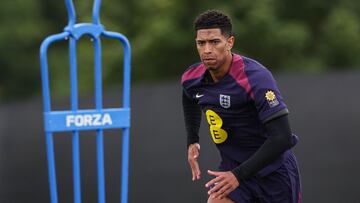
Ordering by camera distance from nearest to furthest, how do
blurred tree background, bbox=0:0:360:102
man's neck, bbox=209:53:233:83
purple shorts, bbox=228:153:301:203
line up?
man's neck, bbox=209:53:233:83, purple shorts, bbox=228:153:301:203, blurred tree background, bbox=0:0:360:102

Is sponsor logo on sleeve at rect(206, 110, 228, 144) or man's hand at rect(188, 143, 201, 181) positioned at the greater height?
sponsor logo on sleeve at rect(206, 110, 228, 144)

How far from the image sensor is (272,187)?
4.96 metres

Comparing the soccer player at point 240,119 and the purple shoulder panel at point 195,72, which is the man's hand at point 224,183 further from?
the purple shoulder panel at point 195,72

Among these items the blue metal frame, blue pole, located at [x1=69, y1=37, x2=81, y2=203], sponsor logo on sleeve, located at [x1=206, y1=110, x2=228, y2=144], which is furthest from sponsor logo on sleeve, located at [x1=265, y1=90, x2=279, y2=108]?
blue pole, located at [x1=69, y1=37, x2=81, y2=203]

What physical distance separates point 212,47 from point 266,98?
16.8 inches

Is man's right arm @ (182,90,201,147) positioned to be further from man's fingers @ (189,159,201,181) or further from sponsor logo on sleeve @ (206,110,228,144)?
sponsor logo on sleeve @ (206,110,228,144)

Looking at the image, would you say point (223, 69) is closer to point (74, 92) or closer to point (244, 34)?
point (74, 92)

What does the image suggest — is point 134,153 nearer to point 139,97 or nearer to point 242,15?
point 139,97

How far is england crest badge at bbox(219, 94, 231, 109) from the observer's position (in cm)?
474

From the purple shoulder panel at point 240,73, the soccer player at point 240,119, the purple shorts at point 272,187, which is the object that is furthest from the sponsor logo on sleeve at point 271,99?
the purple shorts at point 272,187

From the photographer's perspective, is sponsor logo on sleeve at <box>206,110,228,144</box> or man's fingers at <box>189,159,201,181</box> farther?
man's fingers at <box>189,159,201,181</box>

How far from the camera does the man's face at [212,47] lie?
185 inches

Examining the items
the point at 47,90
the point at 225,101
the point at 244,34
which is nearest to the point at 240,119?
the point at 225,101

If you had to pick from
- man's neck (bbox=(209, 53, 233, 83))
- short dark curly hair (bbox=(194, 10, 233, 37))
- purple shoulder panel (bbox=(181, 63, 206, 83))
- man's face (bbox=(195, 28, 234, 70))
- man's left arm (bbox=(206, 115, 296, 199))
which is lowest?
man's left arm (bbox=(206, 115, 296, 199))
